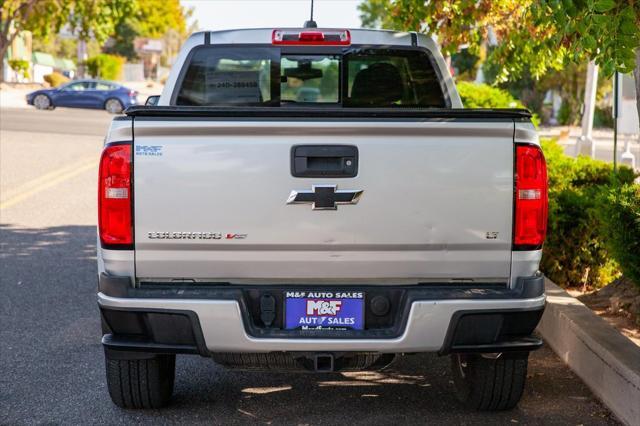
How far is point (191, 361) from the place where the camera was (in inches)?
259

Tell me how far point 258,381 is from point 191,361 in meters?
0.59

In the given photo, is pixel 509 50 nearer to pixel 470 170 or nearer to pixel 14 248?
pixel 14 248

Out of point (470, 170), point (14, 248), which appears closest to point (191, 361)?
point (470, 170)

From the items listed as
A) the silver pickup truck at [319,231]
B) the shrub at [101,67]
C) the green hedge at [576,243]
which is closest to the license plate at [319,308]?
the silver pickup truck at [319,231]

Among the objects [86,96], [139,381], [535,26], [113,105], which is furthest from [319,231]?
[86,96]

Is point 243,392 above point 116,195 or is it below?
below

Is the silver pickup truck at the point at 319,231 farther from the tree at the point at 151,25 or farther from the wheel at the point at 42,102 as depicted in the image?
the tree at the point at 151,25

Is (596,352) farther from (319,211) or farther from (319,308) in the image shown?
(319,211)

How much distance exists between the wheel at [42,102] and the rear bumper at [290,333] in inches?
1459

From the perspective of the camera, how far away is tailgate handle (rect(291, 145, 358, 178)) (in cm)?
464

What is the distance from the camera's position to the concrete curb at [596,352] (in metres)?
5.38

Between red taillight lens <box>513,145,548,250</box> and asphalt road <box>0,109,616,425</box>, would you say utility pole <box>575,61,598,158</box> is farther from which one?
red taillight lens <box>513,145,548,250</box>

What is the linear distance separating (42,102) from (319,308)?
37601 mm

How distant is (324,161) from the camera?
468 cm
